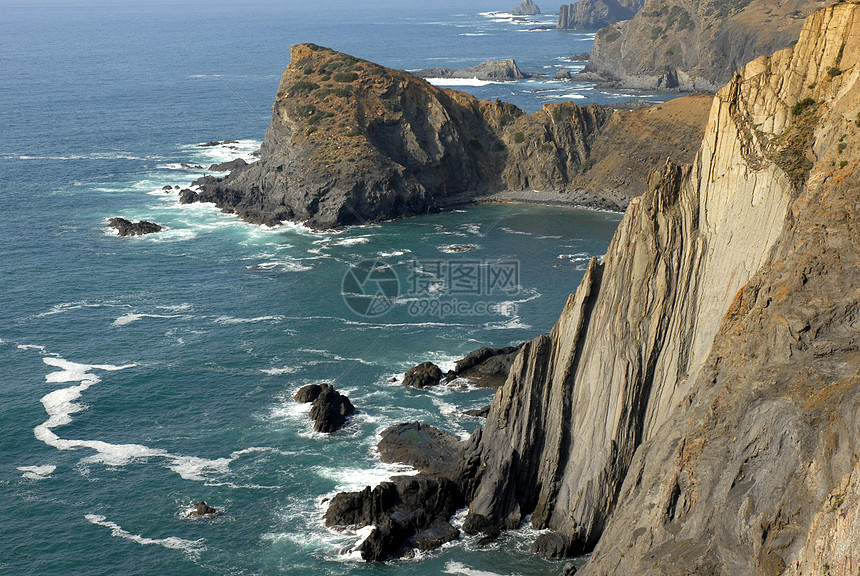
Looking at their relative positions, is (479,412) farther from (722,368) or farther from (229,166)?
(229,166)

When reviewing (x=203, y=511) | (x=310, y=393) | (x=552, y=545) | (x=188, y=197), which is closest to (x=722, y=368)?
(x=552, y=545)

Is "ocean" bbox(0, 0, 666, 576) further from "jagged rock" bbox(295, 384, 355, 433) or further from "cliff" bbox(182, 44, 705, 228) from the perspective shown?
"cliff" bbox(182, 44, 705, 228)

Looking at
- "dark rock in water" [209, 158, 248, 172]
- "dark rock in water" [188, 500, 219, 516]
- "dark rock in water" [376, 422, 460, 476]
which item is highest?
"dark rock in water" [209, 158, 248, 172]

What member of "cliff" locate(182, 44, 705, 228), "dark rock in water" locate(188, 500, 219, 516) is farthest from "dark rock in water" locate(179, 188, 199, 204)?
"dark rock in water" locate(188, 500, 219, 516)

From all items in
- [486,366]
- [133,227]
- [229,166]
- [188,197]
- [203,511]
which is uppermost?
[229,166]

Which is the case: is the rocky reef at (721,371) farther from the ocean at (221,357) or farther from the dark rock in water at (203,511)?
the dark rock in water at (203,511)
